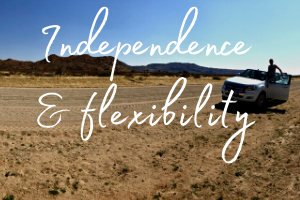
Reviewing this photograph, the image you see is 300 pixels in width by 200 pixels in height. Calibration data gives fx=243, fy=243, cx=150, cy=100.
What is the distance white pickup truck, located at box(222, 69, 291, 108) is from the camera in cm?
1131

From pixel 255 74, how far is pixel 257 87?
1542 millimetres

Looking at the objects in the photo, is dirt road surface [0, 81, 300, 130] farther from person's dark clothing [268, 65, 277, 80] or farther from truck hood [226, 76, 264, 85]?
person's dark clothing [268, 65, 277, 80]

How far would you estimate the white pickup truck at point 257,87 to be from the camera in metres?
11.3

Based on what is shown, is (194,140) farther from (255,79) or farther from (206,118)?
(255,79)

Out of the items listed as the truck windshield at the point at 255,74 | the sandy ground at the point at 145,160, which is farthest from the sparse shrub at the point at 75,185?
the truck windshield at the point at 255,74

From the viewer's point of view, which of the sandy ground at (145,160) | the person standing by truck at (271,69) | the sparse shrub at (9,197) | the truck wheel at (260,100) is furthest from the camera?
the person standing by truck at (271,69)

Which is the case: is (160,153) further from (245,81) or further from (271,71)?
(271,71)

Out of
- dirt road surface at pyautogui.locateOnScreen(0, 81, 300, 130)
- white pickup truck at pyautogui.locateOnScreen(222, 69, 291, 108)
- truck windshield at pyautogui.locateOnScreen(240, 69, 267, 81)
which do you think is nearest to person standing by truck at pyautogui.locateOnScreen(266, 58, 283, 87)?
white pickup truck at pyautogui.locateOnScreen(222, 69, 291, 108)

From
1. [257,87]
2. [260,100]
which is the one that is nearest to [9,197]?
Answer: [257,87]

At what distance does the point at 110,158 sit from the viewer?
21.8 ft

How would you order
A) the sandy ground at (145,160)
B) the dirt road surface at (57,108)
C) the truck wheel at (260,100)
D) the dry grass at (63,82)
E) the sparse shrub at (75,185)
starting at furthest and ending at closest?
1. the dry grass at (63,82)
2. the truck wheel at (260,100)
3. the dirt road surface at (57,108)
4. the sparse shrub at (75,185)
5. the sandy ground at (145,160)

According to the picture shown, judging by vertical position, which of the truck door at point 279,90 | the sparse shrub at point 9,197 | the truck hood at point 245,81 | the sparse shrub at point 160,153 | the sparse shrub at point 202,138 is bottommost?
the sparse shrub at point 9,197

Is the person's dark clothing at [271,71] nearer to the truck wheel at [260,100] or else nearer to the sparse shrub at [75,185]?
the truck wheel at [260,100]

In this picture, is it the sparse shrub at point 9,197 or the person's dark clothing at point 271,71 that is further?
the person's dark clothing at point 271,71
